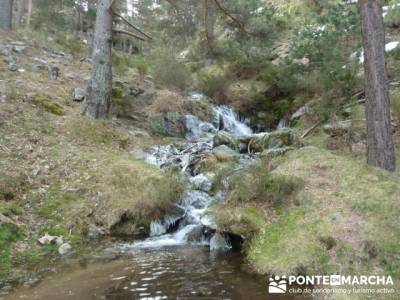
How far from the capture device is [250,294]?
5.20m

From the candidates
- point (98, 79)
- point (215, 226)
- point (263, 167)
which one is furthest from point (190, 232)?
point (98, 79)

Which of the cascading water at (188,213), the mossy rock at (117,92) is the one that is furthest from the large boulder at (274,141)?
the mossy rock at (117,92)

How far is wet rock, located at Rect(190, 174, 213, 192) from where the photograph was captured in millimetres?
8938

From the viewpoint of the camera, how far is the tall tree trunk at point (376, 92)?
769 centimetres

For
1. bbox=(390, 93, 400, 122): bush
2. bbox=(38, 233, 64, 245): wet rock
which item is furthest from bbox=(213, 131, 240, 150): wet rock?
bbox=(38, 233, 64, 245): wet rock

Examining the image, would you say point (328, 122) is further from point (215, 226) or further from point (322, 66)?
point (215, 226)

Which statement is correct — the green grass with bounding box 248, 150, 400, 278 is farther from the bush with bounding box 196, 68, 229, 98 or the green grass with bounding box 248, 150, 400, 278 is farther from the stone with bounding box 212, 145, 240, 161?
the bush with bounding box 196, 68, 229, 98

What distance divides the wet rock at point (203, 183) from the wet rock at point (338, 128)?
368 cm

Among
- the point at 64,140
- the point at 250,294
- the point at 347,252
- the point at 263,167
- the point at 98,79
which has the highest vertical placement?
the point at 98,79

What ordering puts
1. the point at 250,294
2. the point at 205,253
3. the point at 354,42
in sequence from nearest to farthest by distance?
the point at 250,294 < the point at 205,253 < the point at 354,42

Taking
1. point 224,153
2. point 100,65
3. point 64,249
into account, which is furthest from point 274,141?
point 64,249

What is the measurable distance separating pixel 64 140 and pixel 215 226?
488 cm

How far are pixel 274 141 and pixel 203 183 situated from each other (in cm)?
317

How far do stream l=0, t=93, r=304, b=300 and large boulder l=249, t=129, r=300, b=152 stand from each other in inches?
108
